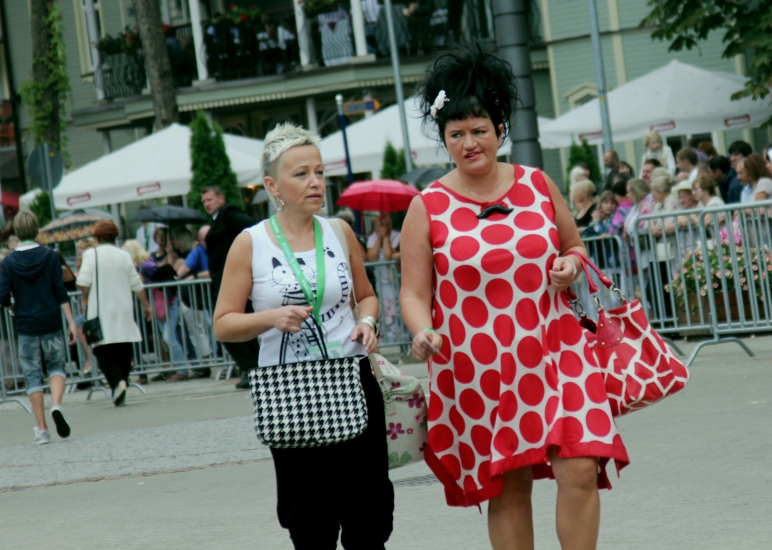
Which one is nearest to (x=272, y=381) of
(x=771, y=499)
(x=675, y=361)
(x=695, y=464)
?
(x=675, y=361)

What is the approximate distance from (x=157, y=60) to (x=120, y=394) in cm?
1315

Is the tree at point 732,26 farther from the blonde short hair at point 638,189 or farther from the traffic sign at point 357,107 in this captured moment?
the blonde short hair at point 638,189

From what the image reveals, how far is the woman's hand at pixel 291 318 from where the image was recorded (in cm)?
416

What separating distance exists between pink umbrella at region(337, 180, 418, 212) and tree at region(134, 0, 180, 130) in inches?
402

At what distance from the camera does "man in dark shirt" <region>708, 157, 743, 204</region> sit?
1430cm

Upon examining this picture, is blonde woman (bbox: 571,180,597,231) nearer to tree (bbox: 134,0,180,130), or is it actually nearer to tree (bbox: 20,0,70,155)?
tree (bbox: 134,0,180,130)

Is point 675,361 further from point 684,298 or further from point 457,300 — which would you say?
point 684,298

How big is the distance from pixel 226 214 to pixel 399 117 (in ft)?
32.9

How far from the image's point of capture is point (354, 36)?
2992cm

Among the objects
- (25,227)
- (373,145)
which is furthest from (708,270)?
(373,145)

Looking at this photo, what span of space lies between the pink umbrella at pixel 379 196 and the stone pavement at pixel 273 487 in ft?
16.2

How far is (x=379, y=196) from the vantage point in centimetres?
1578

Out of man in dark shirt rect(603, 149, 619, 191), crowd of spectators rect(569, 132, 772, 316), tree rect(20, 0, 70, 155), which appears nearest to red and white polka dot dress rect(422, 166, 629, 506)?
crowd of spectators rect(569, 132, 772, 316)

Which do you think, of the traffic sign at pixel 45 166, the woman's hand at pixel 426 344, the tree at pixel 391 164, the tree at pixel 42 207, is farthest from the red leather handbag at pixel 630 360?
the tree at pixel 42 207
